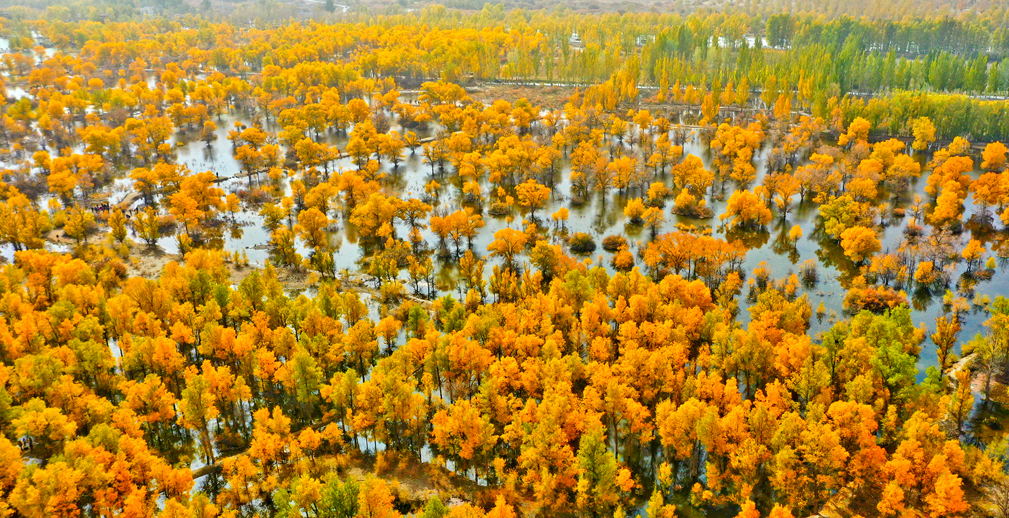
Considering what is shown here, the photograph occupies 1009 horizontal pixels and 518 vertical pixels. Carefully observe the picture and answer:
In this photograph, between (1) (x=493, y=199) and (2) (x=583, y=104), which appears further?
(2) (x=583, y=104)

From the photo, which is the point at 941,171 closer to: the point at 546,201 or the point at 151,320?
the point at 546,201

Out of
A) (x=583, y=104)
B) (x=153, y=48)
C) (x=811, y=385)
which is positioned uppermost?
(x=153, y=48)

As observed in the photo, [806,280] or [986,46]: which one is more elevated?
[986,46]

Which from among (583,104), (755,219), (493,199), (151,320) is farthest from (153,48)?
(755,219)

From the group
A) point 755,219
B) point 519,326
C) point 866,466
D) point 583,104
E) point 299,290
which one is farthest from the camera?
point 583,104

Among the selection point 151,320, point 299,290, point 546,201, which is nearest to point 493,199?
point 546,201

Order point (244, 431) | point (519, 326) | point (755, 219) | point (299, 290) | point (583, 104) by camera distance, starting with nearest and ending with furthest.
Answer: point (244, 431) < point (519, 326) < point (299, 290) < point (755, 219) < point (583, 104)
